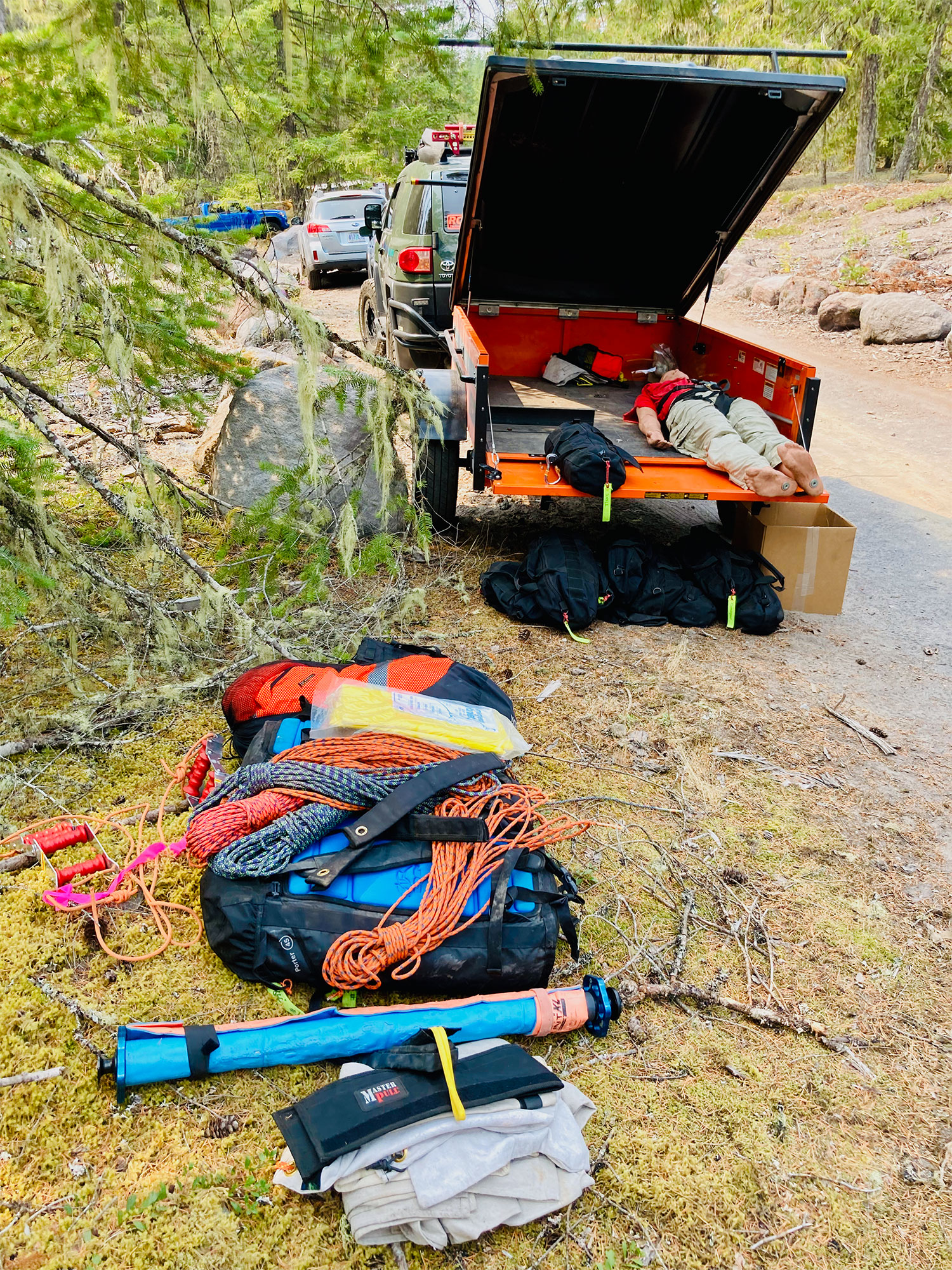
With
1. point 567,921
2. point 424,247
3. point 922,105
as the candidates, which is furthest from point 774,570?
point 922,105

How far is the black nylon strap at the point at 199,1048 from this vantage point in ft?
6.95

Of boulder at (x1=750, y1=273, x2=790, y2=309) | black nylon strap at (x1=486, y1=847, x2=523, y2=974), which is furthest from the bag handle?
boulder at (x1=750, y1=273, x2=790, y2=309)

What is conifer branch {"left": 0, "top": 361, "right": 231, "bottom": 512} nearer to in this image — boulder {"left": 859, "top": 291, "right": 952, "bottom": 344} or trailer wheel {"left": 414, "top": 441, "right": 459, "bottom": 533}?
trailer wheel {"left": 414, "top": 441, "right": 459, "bottom": 533}

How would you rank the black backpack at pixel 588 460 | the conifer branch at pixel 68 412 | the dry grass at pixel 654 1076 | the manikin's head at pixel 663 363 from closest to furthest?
the dry grass at pixel 654 1076, the conifer branch at pixel 68 412, the black backpack at pixel 588 460, the manikin's head at pixel 663 363

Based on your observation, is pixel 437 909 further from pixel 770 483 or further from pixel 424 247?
pixel 424 247

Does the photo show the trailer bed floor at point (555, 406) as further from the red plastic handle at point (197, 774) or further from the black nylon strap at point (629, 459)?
the red plastic handle at point (197, 774)

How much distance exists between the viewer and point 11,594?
3.08 meters

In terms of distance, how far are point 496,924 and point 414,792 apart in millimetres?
480

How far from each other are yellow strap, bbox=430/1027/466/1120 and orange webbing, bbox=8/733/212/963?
921 mm

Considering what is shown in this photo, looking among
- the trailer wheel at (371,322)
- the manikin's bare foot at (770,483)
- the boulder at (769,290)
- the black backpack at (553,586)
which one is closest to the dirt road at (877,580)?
the black backpack at (553,586)

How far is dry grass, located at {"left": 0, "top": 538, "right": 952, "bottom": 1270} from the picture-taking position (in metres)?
1.86

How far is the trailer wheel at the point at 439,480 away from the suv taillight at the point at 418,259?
3150 millimetres

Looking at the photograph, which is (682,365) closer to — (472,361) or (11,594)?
(472,361)

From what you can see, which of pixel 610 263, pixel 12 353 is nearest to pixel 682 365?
pixel 610 263
